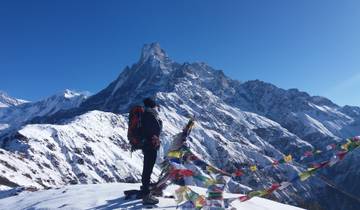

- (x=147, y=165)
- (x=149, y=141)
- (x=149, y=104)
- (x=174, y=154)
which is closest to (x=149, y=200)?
(x=147, y=165)

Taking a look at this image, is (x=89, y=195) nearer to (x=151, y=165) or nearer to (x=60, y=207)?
(x=60, y=207)

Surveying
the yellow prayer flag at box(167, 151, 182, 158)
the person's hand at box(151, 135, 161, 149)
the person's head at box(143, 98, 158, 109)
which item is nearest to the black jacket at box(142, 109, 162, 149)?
the person's hand at box(151, 135, 161, 149)

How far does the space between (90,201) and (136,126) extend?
3.38 m

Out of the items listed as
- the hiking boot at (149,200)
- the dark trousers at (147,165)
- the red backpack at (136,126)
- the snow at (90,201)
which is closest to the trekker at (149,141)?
the dark trousers at (147,165)

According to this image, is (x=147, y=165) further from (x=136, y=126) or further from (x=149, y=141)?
(x=136, y=126)

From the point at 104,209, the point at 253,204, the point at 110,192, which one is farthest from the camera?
the point at 110,192

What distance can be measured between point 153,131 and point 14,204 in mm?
7605

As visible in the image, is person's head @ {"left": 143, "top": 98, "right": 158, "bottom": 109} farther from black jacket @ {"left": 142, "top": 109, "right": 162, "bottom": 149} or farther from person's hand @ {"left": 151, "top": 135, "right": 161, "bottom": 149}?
person's hand @ {"left": 151, "top": 135, "right": 161, "bottom": 149}

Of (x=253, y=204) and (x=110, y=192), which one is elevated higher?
(x=110, y=192)

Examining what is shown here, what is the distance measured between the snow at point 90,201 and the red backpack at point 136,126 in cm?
208

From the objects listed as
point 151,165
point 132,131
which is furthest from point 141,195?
point 132,131

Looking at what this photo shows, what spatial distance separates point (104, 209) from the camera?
16016mm

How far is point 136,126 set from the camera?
55.3ft

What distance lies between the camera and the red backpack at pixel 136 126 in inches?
659
